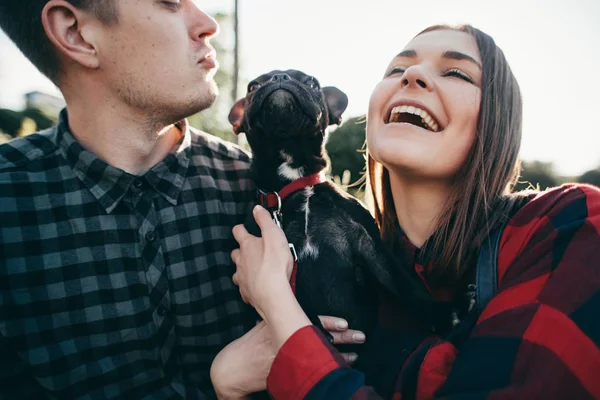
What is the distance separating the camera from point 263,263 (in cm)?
174

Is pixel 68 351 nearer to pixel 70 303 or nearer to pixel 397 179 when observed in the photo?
pixel 70 303

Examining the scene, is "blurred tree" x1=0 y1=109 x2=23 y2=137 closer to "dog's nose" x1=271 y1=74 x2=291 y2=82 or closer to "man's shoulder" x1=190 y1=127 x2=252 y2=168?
"man's shoulder" x1=190 y1=127 x2=252 y2=168

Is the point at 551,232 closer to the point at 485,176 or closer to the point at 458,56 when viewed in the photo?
the point at 485,176

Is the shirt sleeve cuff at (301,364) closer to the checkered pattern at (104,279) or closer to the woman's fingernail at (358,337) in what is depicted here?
the woman's fingernail at (358,337)

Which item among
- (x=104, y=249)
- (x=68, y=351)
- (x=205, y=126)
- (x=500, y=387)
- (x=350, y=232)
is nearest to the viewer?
(x=500, y=387)

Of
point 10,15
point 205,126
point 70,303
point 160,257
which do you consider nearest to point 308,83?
point 160,257

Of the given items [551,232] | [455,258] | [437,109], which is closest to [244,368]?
[455,258]

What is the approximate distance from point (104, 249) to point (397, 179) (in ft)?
5.11

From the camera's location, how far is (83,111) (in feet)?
6.94

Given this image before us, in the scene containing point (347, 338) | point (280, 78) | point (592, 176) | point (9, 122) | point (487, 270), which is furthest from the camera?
point (592, 176)

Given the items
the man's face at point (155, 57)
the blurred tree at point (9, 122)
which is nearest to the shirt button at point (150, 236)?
the man's face at point (155, 57)

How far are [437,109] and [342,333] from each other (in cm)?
117

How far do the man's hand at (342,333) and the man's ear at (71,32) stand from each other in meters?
1.78

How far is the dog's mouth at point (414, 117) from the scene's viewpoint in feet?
6.01
